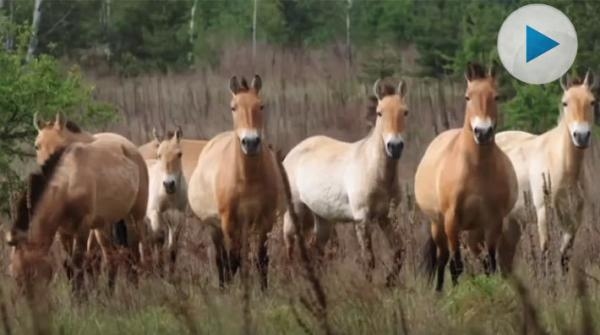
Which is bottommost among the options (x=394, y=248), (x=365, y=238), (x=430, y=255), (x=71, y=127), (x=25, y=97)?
(x=430, y=255)

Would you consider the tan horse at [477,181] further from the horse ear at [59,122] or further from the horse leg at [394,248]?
the horse ear at [59,122]

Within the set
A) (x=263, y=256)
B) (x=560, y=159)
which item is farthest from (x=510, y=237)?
(x=263, y=256)

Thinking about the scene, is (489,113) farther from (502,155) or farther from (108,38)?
(108,38)

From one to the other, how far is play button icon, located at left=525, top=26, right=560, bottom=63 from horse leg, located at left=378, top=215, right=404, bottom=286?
2.09 meters

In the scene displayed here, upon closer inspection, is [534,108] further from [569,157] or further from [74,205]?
[74,205]

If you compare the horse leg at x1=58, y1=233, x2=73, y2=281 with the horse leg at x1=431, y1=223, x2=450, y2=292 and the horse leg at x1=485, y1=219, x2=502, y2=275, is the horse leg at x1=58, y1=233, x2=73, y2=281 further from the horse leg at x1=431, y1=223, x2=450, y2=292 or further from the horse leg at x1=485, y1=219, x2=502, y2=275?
the horse leg at x1=485, y1=219, x2=502, y2=275

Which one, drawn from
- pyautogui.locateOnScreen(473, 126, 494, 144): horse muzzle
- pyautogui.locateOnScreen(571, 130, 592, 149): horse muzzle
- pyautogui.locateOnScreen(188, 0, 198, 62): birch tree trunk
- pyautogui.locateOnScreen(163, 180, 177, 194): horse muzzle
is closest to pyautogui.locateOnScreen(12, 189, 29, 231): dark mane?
pyautogui.locateOnScreen(473, 126, 494, 144): horse muzzle

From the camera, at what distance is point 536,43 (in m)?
13.8

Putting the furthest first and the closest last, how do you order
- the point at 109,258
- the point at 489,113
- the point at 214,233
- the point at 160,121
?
the point at 160,121, the point at 214,233, the point at 489,113, the point at 109,258

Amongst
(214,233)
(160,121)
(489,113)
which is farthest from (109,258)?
(160,121)

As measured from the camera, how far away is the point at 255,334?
21.6ft

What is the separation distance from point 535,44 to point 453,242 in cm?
300

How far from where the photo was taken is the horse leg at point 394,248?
797cm

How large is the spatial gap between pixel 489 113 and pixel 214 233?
3.77 meters
